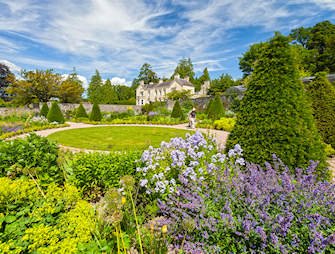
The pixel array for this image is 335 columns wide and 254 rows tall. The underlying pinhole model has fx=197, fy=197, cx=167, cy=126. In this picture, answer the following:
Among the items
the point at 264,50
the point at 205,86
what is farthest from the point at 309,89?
the point at 205,86

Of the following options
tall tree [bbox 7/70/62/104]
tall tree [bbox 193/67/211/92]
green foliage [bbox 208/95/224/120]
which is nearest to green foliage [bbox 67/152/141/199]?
green foliage [bbox 208/95/224/120]

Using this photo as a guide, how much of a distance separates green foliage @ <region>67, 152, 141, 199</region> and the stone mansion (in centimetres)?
4322

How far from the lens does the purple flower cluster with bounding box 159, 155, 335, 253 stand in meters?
1.68

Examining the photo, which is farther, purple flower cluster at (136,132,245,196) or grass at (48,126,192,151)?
grass at (48,126,192,151)

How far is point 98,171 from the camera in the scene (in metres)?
3.38

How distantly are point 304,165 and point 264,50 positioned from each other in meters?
2.12

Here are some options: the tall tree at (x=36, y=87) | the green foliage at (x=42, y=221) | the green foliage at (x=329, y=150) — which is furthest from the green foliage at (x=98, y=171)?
the tall tree at (x=36, y=87)

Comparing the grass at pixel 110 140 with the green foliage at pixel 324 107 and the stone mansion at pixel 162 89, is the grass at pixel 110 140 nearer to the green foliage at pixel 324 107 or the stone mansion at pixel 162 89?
the green foliage at pixel 324 107

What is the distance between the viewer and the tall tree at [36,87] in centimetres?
2512

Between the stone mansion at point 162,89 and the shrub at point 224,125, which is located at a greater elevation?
the stone mansion at point 162,89

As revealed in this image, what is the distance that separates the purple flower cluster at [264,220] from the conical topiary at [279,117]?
835 mm

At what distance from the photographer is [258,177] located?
244cm

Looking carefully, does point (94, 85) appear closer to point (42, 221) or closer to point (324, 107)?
point (324, 107)

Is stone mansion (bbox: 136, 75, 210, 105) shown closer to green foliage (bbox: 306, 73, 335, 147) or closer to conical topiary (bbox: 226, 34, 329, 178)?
green foliage (bbox: 306, 73, 335, 147)
